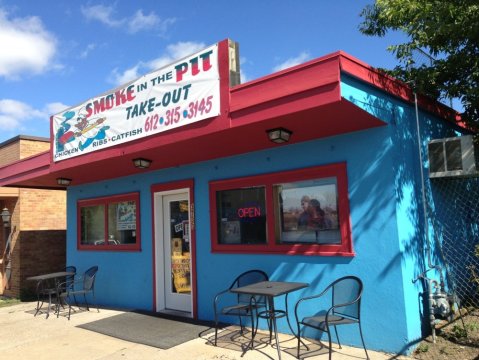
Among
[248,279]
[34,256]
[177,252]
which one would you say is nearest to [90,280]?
[177,252]

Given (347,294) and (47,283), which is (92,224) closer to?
(47,283)

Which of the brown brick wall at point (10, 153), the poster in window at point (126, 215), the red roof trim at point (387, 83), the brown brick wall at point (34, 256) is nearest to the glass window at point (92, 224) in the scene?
the poster in window at point (126, 215)

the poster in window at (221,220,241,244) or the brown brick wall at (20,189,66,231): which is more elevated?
the brown brick wall at (20,189,66,231)

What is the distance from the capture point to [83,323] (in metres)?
7.57

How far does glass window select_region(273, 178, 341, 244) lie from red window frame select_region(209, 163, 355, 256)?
4.1 inches

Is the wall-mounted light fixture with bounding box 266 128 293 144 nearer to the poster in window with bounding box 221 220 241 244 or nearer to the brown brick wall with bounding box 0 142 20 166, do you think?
the poster in window with bounding box 221 220 241 244

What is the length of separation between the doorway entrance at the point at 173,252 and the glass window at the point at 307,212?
2.03m

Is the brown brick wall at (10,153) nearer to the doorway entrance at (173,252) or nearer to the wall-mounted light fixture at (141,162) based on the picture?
the doorway entrance at (173,252)

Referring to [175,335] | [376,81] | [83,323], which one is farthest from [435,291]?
[83,323]

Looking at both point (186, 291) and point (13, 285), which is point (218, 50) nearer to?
point (186, 291)

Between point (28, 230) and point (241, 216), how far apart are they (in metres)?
7.76

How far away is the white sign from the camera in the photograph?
574 centimetres

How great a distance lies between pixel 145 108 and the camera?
21.5 feet

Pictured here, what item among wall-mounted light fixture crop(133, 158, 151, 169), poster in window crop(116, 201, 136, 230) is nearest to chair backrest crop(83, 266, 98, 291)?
poster in window crop(116, 201, 136, 230)
